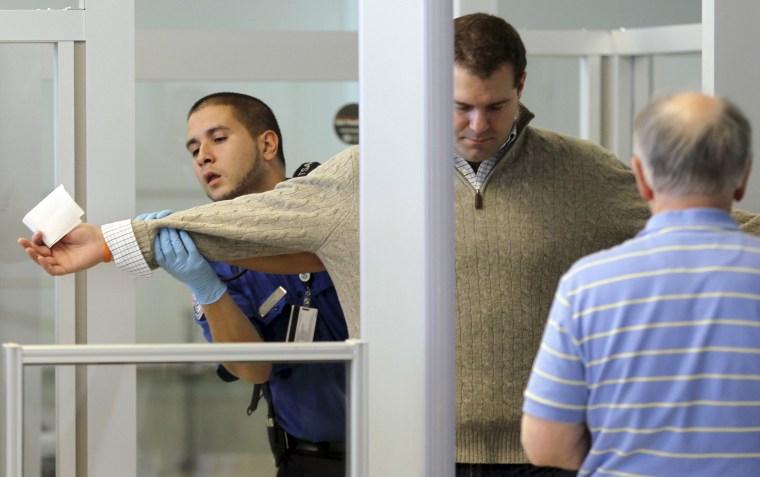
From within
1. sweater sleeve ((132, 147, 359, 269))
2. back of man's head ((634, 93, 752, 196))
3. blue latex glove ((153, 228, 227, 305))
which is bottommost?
blue latex glove ((153, 228, 227, 305))

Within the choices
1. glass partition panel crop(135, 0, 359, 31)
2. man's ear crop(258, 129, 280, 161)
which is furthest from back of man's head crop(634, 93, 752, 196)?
glass partition panel crop(135, 0, 359, 31)

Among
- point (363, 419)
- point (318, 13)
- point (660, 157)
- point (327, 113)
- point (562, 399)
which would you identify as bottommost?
point (363, 419)

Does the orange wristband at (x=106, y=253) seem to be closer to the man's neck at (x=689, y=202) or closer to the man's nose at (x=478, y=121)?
the man's nose at (x=478, y=121)

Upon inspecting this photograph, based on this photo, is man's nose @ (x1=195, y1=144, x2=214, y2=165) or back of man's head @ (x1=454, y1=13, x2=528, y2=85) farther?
man's nose @ (x1=195, y1=144, x2=214, y2=165)

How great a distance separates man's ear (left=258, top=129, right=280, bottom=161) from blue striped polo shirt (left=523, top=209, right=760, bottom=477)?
3.54 ft

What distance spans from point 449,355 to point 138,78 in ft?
4.21

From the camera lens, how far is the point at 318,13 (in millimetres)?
2625

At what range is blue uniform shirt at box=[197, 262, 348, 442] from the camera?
1.66m

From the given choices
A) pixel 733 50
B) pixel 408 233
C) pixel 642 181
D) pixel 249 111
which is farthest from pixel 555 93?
pixel 642 181

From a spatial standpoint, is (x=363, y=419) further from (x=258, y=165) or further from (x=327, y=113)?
(x=327, y=113)

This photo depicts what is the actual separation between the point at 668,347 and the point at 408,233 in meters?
0.57

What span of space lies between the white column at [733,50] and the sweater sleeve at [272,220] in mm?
923

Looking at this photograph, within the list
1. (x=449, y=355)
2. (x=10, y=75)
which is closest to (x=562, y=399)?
(x=449, y=355)

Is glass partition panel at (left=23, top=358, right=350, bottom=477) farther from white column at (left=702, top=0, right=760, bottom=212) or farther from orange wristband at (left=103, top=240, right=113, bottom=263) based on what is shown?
white column at (left=702, top=0, right=760, bottom=212)
